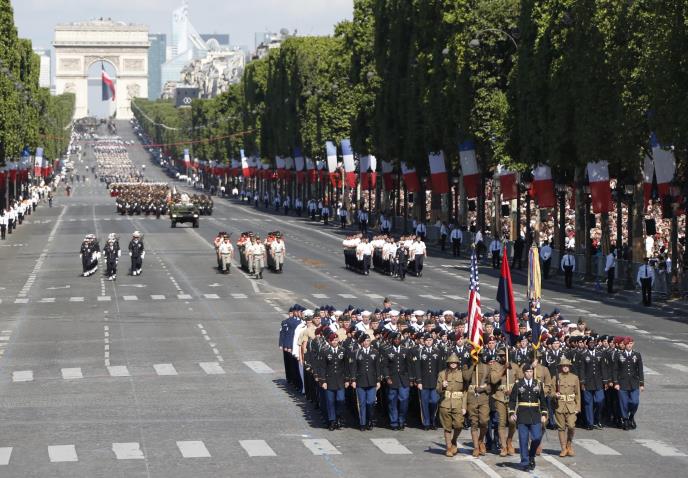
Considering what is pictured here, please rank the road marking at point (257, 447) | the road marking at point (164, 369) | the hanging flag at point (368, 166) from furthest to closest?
the hanging flag at point (368, 166) < the road marking at point (164, 369) < the road marking at point (257, 447)

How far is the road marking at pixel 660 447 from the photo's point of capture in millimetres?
29528

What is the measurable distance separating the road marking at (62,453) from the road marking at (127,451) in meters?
0.66

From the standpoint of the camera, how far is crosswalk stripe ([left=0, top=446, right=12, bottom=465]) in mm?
28672

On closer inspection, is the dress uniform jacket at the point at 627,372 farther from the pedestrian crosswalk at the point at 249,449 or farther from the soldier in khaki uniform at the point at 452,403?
the soldier in khaki uniform at the point at 452,403

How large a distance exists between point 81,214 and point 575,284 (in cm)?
8184

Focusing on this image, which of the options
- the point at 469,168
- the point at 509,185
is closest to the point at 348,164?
Result: the point at 469,168

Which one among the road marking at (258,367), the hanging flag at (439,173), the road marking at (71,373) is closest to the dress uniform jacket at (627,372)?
the road marking at (258,367)

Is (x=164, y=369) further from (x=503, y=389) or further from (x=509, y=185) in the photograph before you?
(x=509, y=185)

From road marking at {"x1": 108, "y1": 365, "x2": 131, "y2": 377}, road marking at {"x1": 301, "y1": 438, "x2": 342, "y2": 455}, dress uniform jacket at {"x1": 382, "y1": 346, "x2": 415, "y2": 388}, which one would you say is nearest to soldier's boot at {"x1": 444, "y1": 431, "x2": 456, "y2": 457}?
road marking at {"x1": 301, "y1": 438, "x2": 342, "y2": 455}

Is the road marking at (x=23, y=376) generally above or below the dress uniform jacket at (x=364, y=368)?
below

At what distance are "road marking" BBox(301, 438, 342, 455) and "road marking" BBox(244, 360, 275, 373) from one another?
396 inches

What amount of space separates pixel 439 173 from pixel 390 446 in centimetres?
6901

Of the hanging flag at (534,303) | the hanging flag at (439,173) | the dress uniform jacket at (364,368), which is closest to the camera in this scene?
the dress uniform jacket at (364,368)

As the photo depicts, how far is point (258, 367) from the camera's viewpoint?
4156cm
